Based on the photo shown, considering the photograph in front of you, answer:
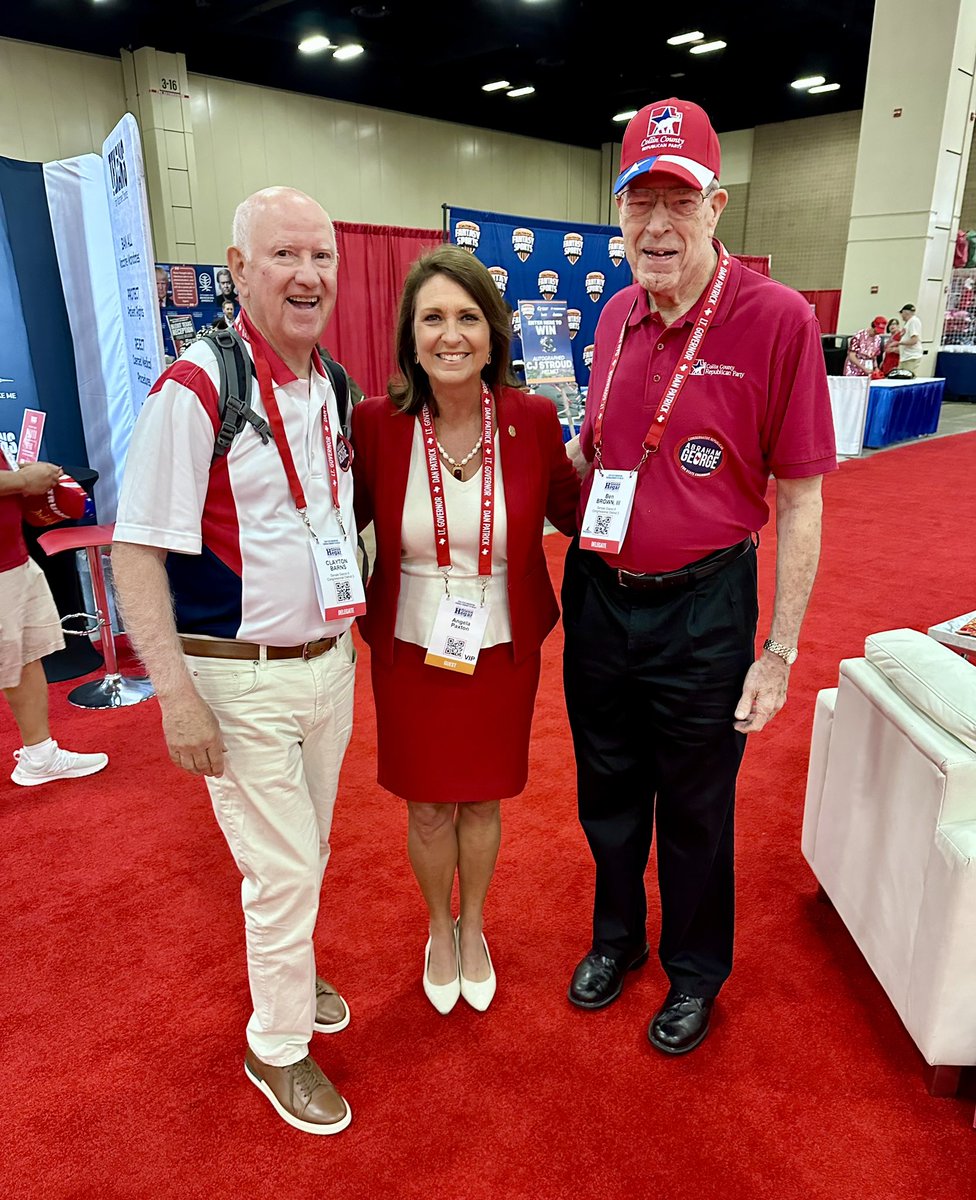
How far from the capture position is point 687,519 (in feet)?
4.96

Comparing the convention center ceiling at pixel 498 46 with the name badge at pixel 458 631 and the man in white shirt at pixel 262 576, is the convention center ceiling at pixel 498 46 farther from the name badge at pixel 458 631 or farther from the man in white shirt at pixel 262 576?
the name badge at pixel 458 631

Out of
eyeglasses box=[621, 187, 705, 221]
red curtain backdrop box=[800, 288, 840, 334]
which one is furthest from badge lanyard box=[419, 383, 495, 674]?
red curtain backdrop box=[800, 288, 840, 334]

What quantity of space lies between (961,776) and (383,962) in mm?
1340

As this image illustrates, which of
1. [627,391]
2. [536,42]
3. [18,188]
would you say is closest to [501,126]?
[536,42]

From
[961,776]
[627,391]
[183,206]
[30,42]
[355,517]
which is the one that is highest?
[30,42]

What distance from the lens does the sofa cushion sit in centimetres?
166

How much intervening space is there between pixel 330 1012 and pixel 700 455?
1404 millimetres

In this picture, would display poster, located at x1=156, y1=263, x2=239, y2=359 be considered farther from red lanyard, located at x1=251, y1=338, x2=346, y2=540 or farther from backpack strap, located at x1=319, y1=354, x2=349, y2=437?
red lanyard, located at x1=251, y1=338, x2=346, y2=540

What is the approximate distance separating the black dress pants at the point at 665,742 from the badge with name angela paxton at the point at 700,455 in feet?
0.63

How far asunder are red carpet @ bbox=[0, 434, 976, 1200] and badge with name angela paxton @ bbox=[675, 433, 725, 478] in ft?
2.18

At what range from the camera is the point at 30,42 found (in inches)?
407

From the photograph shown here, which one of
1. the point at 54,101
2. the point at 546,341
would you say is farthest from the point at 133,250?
the point at 54,101

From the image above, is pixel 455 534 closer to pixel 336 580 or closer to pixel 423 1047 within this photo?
pixel 336 580

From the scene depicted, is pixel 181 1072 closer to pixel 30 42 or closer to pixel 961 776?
pixel 961 776
